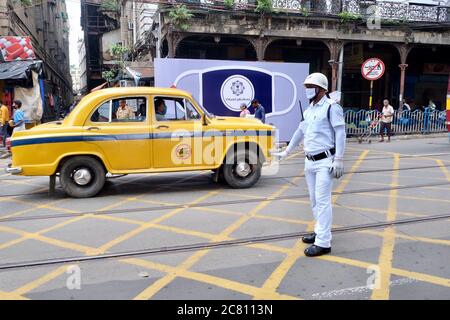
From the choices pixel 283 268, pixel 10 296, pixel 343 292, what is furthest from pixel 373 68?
pixel 10 296

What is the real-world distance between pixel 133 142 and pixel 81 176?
1.06 metres

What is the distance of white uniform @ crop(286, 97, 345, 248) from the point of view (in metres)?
4.44

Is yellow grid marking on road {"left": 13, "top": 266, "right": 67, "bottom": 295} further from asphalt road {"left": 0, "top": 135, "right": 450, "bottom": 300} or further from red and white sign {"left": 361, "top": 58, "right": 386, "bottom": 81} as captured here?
red and white sign {"left": 361, "top": 58, "right": 386, "bottom": 81}

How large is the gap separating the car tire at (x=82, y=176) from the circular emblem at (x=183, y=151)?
134 cm

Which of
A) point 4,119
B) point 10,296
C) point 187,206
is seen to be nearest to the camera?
point 10,296

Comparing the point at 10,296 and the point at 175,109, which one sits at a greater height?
the point at 175,109

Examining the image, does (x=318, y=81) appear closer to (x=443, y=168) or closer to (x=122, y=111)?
(x=122, y=111)

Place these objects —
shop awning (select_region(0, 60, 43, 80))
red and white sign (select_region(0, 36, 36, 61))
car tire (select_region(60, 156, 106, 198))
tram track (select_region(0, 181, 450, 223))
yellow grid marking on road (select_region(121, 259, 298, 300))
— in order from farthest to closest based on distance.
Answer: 1. red and white sign (select_region(0, 36, 36, 61))
2. shop awning (select_region(0, 60, 43, 80))
3. car tire (select_region(60, 156, 106, 198))
4. tram track (select_region(0, 181, 450, 223))
5. yellow grid marking on road (select_region(121, 259, 298, 300))

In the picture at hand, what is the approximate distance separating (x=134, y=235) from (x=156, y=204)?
160 centimetres

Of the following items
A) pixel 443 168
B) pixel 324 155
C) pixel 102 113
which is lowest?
pixel 443 168

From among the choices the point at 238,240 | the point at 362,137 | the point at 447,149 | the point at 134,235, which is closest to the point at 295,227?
the point at 238,240

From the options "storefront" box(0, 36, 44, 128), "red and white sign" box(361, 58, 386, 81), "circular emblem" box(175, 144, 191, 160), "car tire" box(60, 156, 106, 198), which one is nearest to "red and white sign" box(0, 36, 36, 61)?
"storefront" box(0, 36, 44, 128)

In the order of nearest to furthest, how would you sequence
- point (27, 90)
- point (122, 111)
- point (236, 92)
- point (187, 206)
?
point (187, 206)
point (122, 111)
point (236, 92)
point (27, 90)

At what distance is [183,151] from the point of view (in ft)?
25.5
